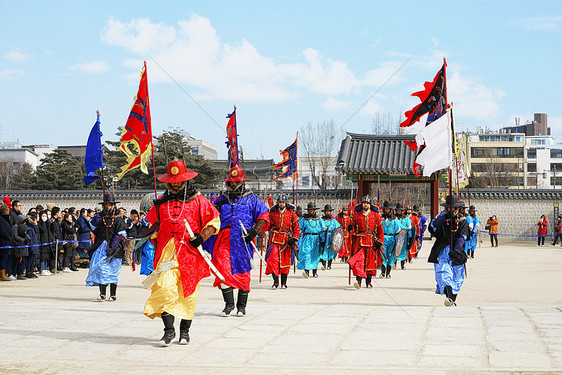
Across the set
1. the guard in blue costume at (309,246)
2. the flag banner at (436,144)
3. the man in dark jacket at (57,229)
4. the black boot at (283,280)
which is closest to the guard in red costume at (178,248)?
the flag banner at (436,144)

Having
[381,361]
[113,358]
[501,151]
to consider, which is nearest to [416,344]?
[381,361]

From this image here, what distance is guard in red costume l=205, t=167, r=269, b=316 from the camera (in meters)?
8.48

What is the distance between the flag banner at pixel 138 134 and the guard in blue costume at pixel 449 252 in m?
4.20

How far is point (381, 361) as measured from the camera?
5809 millimetres

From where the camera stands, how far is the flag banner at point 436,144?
946 centimetres

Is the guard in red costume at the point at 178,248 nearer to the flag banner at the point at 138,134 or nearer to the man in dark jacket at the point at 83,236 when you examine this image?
the flag banner at the point at 138,134

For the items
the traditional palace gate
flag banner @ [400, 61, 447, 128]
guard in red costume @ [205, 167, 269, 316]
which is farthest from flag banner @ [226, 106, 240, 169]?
the traditional palace gate

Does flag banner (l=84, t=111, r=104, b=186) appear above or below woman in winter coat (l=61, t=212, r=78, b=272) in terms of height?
above

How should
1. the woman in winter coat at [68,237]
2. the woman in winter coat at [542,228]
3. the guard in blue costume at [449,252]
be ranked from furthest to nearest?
the woman in winter coat at [542,228], the woman in winter coat at [68,237], the guard in blue costume at [449,252]

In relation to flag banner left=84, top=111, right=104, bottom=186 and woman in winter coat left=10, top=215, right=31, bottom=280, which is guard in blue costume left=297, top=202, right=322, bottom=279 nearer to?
woman in winter coat left=10, top=215, right=31, bottom=280

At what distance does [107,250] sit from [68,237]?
23.4ft

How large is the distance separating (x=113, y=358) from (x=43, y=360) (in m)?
0.59

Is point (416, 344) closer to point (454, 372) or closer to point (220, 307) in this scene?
point (454, 372)

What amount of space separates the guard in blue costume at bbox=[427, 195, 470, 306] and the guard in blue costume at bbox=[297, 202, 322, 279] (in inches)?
237
